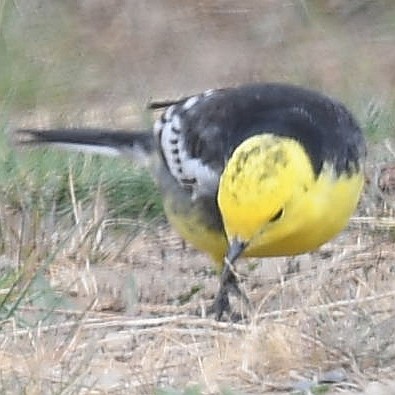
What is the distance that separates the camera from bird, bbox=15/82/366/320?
15.7 feet

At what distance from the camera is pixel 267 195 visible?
4.73 metres

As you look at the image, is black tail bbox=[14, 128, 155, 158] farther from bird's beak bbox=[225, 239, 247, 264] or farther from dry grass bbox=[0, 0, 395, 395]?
bird's beak bbox=[225, 239, 247, 264]

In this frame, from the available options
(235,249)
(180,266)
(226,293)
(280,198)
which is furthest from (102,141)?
(280,198)

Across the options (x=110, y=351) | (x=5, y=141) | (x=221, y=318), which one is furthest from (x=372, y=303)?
(x=5, y=141)

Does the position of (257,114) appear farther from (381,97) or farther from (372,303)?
(381,97)

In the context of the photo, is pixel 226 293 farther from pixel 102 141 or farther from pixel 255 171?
Answer: pixel 102 141

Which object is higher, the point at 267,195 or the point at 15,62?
the point at 267,195

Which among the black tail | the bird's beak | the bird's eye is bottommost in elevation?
the black tail

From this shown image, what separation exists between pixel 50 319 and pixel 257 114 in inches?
37.8

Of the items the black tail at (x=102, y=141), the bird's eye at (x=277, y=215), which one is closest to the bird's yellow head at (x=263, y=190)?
the bird's eye at (x=277, y=215)

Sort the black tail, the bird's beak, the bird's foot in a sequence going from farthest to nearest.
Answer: the black tail → the bird's foot → the bird's beak

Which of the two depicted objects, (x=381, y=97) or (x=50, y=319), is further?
(x=381, y=97)

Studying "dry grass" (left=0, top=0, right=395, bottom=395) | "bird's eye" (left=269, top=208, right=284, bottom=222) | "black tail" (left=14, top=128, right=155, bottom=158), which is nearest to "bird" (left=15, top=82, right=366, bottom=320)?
"bird's eye" (left=269, top=208, right=284, bottom=222)

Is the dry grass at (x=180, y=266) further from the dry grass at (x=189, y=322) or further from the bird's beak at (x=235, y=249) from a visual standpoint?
the bird's beak at (x=235, y=249)
